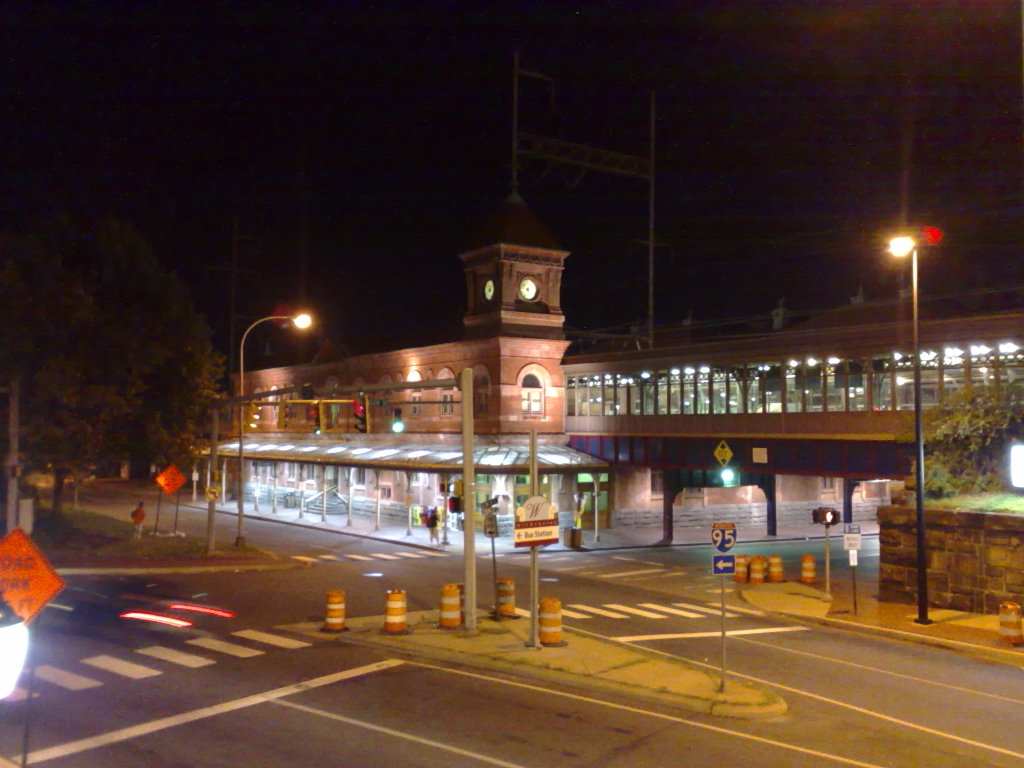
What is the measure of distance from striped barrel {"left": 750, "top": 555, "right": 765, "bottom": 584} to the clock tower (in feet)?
60.9

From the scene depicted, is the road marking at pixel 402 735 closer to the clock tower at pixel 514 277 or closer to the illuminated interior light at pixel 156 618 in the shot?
the illuminated interior light at pixel 156 618

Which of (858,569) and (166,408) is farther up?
(166,408)

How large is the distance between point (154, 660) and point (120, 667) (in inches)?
27.1

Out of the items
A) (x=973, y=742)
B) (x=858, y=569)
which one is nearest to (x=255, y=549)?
(x=858, y=569)

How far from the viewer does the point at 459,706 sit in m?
12.9

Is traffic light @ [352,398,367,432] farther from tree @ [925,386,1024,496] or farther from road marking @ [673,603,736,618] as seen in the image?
tree @ [925,386,1024,496]

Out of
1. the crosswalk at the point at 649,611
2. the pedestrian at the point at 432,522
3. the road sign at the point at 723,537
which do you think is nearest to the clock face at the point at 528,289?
the pedestrian at the point at 432,522

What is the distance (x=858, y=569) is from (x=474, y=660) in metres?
20.2

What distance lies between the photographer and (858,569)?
3119 cm

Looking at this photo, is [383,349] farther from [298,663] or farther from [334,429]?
[298,663]

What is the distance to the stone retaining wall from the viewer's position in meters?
20.4

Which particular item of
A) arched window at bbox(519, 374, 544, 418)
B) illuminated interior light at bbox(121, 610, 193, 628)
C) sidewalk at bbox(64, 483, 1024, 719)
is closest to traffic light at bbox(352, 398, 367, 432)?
sidewalk at bbox(64, 483, 1024, 719)

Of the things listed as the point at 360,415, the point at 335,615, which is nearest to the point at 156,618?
the point at 335,615

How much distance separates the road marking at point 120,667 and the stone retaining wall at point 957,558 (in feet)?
59.8
